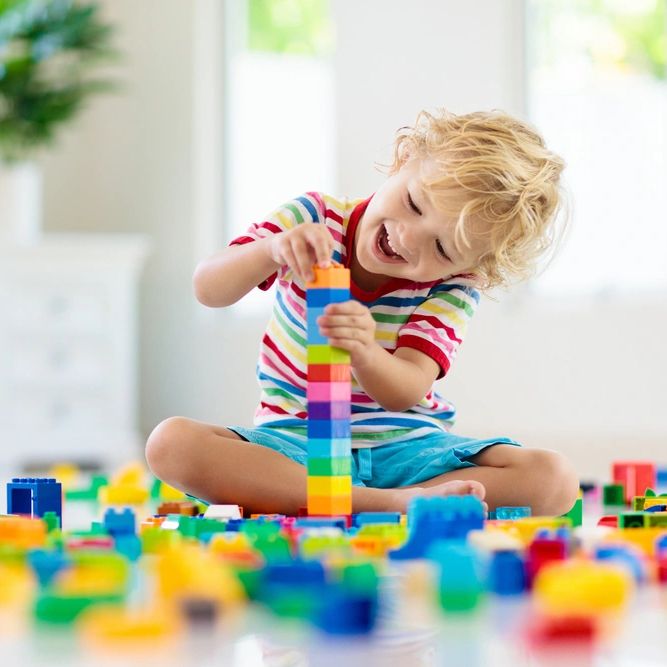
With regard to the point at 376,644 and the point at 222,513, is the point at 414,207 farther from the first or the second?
the point at 376,644

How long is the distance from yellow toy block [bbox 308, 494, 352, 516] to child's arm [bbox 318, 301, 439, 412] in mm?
140

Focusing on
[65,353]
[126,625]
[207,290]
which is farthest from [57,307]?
[126,625]

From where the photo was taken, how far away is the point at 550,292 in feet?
10.2

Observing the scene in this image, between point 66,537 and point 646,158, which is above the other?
point 646,158

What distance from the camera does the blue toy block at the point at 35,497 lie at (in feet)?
3.81

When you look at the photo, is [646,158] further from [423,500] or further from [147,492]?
[423,500]

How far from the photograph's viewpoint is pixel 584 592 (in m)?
0.63

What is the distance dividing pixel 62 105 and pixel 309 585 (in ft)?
9.12

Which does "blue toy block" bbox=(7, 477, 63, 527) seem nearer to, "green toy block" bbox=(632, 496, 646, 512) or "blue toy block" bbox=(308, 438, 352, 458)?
"blue toy block" bbox=(308, 438, 352, 458)

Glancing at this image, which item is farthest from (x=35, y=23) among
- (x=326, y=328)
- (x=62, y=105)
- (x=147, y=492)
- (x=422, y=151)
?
(x=326, y=328)

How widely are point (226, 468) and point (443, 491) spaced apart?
25 cm

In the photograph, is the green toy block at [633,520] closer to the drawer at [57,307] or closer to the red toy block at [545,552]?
the red toy block at [545,552]

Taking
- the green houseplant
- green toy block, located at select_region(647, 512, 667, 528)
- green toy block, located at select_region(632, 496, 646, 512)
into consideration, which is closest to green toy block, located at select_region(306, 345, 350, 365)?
green toy block, located at select_region(647, 512, 667, 528)

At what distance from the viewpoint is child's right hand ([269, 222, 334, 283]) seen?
104cm
